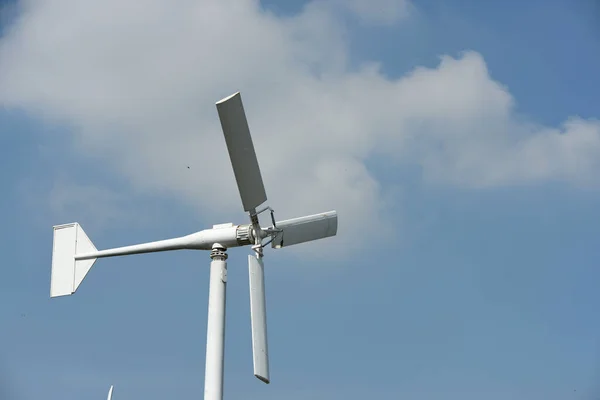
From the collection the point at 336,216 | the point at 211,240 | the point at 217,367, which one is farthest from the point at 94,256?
the point at 336,216

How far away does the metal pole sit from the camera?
19.7 meters

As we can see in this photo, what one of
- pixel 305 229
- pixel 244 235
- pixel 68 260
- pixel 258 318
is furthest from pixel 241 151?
pixel 68 260

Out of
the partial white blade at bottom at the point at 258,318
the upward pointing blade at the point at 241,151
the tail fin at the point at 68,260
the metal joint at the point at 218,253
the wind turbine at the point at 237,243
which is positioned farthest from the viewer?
the tail fin at the point at 68,260

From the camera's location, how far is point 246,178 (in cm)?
1983

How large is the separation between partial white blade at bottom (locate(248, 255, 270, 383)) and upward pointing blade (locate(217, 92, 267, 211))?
67.5 inches

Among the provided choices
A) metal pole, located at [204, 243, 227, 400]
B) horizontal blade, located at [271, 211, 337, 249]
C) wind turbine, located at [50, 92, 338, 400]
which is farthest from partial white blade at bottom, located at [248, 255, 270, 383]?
horizontal blade, located at [271, 211, 337, 249]

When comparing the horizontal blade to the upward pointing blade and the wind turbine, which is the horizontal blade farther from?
the upward pointing blade

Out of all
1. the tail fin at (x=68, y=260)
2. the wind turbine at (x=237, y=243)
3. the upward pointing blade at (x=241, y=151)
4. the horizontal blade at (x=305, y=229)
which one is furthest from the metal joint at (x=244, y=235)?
the tail fin at (x=68, y=260)

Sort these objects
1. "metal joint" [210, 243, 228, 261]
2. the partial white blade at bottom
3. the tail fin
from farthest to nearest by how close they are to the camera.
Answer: the tail fin, "metal joint" [210, 243, 228, 261], the partial white blade at bottom

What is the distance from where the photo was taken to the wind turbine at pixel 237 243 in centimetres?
1923

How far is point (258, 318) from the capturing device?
2036 centimetres

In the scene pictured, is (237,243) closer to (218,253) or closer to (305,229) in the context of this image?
(218,253)

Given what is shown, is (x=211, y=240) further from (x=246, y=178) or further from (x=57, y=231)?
(x=57, y=231)

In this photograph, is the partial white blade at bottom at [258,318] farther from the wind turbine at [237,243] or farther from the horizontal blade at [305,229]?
the horizontal blade at [305,229]
